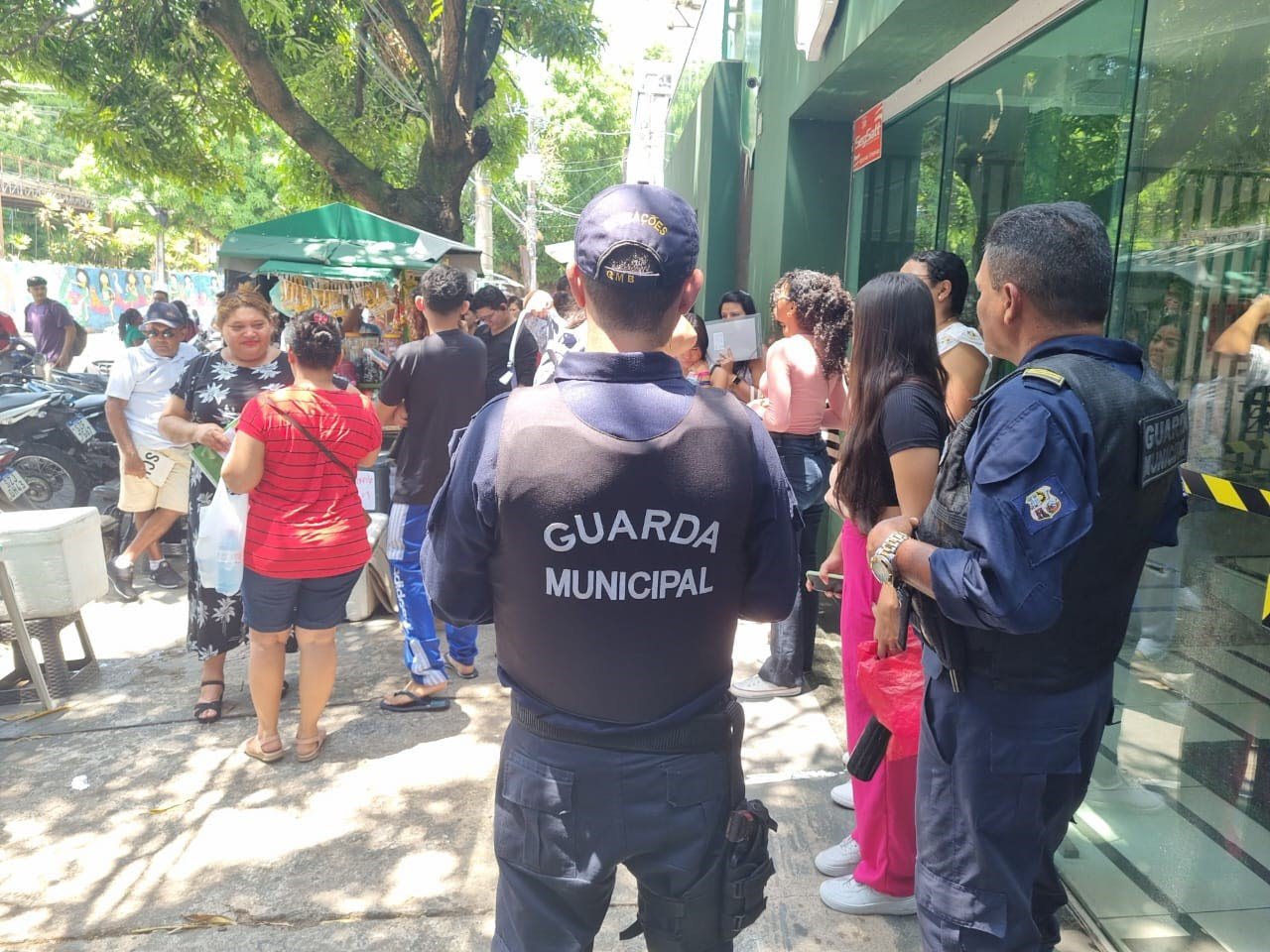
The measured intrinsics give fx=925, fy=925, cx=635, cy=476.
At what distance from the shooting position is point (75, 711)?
4441 millimetres

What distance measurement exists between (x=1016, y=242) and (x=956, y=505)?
0.55 m

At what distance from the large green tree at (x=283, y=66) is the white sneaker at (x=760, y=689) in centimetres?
685

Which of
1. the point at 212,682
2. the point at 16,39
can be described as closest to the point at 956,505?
the point at 212,682

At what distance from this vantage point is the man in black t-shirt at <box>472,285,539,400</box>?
21.9 feet

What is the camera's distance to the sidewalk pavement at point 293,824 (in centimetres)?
287

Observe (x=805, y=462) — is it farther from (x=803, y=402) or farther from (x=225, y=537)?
(x=225, y=537)

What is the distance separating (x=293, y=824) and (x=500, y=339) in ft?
13.4

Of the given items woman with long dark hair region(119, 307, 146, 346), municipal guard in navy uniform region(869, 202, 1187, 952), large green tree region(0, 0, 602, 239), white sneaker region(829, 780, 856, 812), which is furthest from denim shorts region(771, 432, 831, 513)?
woman with long dark hair region(119, 307, 146, 346)

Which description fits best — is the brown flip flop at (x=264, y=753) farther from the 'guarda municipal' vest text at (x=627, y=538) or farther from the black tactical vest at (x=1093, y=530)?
the black tactical vest at (x=1093, y=530)

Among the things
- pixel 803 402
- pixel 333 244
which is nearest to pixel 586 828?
pixel 803 402

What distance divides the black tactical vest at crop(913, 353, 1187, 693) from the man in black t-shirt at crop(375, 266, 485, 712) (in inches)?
112

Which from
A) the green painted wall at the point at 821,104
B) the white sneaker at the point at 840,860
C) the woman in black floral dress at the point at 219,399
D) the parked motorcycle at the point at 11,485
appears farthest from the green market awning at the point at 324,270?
the white sneaker at the point at 840,860

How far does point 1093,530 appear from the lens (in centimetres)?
179

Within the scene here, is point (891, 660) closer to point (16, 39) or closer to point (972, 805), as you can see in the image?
point (972, 805)
